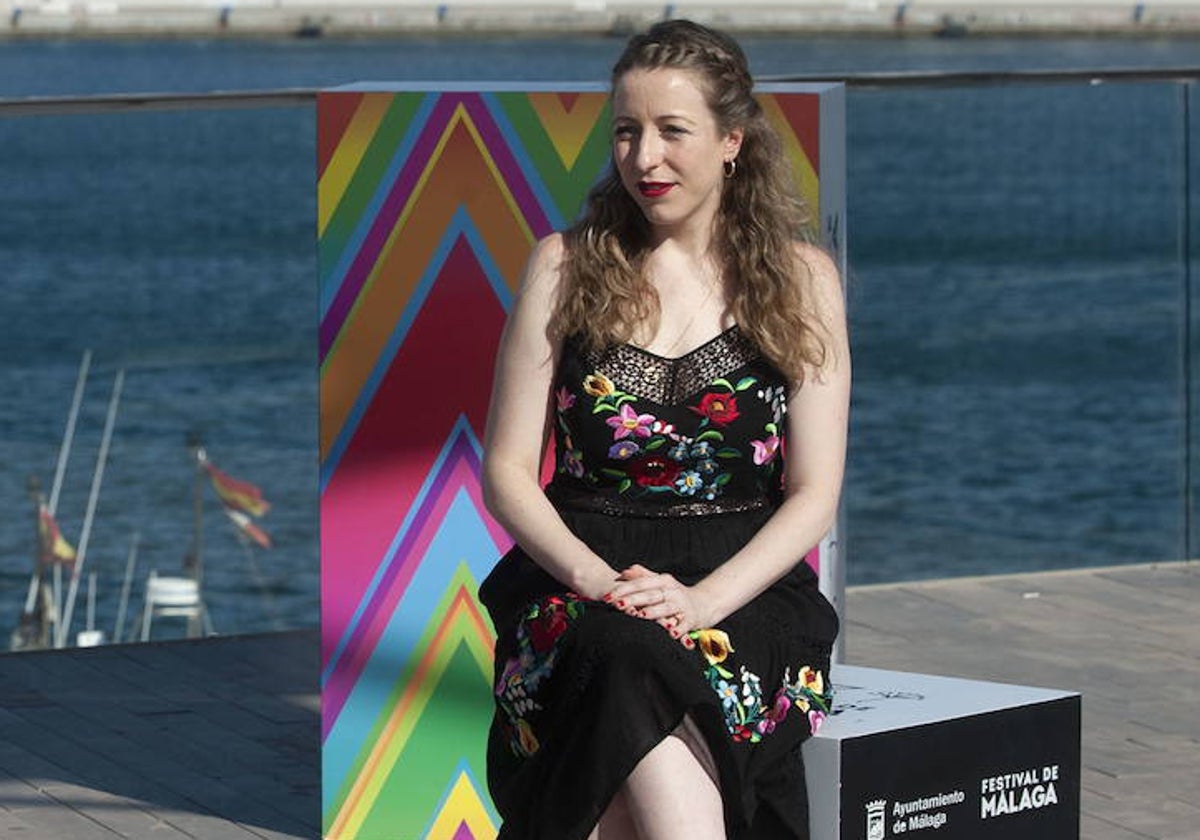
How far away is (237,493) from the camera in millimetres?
18109

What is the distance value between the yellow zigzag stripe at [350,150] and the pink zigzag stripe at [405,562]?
43cm

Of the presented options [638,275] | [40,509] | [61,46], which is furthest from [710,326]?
[61,46]

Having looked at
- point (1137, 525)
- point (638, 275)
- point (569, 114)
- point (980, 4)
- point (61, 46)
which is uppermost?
point (980, 4)

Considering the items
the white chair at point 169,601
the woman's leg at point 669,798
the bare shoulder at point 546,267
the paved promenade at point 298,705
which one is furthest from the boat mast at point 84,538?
the woman's leg at point 669,798

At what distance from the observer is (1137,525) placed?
15312 millimetres

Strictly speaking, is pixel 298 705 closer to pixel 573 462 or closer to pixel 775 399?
pixel 573 462

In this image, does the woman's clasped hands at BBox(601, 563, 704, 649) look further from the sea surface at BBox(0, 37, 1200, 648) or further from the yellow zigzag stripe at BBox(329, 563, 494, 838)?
the sea surface at BBox(0, 37, 1200, 648)

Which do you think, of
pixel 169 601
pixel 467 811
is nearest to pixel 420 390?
pixel 467 811

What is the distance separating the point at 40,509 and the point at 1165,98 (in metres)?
5.24

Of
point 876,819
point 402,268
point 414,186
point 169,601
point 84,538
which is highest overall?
point 84,538

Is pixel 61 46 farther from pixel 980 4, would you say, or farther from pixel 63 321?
pixel 63 321

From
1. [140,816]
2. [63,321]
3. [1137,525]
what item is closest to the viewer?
[140,816]

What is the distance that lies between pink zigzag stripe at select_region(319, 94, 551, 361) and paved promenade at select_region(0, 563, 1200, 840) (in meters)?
0.86

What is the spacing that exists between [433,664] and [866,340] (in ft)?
22.0
